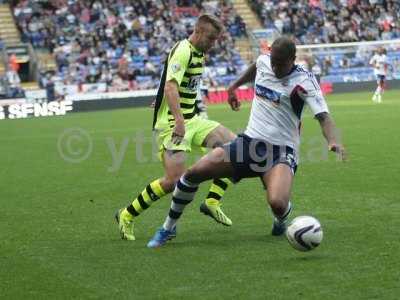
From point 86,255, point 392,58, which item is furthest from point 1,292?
point 392,58

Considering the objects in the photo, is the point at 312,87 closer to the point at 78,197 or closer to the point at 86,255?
the point at 86,255

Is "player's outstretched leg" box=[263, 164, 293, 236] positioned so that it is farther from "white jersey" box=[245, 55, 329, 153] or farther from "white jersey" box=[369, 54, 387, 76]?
"white jersey" box=[369, 54, 387, 76]

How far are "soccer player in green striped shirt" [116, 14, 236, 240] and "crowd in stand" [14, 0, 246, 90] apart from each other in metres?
28.1

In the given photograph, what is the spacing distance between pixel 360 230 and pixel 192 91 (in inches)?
84.0

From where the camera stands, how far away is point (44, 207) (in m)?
11.1

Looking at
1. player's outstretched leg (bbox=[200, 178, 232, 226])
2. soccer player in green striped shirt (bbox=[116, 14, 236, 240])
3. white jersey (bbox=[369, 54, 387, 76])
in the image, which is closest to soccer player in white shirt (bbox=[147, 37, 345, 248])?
soccer player in green striped shirt (bbox=[116, 14, 236, 240])

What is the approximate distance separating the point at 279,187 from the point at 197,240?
112 cm

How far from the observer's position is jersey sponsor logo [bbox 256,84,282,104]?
795 centimetres

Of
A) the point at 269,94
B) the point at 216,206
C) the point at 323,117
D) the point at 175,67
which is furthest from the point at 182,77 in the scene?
the point at 323,117

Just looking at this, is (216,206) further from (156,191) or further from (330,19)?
(330,19)

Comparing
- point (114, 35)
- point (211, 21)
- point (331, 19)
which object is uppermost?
point (211, 21)

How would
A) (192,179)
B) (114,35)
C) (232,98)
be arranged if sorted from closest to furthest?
(192,179)
(232,98)
(114,35)

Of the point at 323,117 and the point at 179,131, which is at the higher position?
the point at 323,117

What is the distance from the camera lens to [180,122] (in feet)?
27.1
